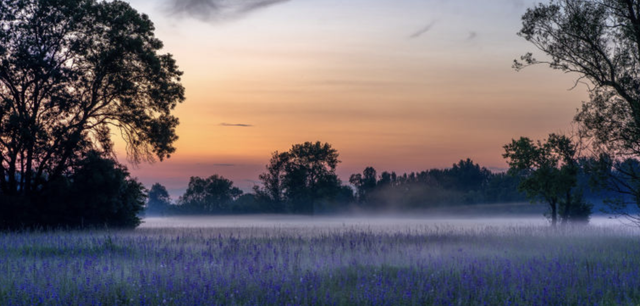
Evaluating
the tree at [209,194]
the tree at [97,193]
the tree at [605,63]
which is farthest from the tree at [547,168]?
the tree at [209,194]

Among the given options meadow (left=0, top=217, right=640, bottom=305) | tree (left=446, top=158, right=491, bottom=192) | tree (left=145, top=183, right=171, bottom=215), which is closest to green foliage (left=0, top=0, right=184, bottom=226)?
meadow (left=0, top=217, right=640, bottom=305)

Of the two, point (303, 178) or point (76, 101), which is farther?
point (303, 178)

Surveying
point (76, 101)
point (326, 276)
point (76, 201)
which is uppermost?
point (76, 101)

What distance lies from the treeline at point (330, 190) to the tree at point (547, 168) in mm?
44432

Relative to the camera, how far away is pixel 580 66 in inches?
719

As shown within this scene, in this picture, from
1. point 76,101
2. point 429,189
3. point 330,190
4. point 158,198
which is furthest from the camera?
point 158,198

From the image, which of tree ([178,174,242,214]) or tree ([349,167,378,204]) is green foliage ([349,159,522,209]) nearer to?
tree ([349,167,378,204])

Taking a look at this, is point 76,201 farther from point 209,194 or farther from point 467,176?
point 467,176

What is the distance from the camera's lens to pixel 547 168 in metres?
27.8

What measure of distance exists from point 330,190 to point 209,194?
4504 centimetres

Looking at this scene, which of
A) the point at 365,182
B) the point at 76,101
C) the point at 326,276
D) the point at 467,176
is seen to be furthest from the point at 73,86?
the point at 467,176

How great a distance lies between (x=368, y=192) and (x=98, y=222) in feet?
258

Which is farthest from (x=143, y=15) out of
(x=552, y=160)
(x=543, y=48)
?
(x=552, y=160)

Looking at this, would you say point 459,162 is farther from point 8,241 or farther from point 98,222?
point 8,241
